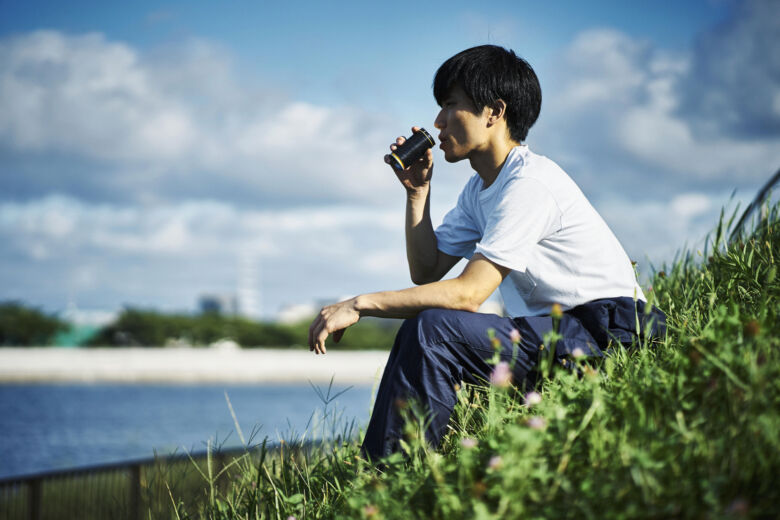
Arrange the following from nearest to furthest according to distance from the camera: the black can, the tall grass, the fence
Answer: the tall grass, the black can, the fence

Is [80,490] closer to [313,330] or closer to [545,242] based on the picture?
[313,330]

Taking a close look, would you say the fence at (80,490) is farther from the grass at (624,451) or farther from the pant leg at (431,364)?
the grass at (624,451)

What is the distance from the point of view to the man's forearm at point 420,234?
3.09 meters

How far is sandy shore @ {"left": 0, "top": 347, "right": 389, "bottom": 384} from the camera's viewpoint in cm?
4116

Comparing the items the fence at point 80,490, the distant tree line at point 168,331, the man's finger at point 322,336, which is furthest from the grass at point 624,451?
the distant tree line at point 168,331

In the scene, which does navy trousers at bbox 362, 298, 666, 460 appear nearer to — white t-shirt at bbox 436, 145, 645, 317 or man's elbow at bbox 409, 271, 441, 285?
white t-shirt at bbox 436, 145, 645, 317

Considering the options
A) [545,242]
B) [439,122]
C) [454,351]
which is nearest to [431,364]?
[454,351]

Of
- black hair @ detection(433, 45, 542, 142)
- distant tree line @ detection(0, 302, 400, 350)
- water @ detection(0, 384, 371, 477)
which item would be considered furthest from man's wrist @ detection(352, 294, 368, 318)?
distant tree line @ detection(0, 302, 400, 350)

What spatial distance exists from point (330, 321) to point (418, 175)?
107 centimetres

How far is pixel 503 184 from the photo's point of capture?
251 cm

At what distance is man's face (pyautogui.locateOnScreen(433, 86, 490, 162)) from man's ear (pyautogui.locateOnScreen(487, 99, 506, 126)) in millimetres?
20

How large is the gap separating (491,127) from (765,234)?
191 centimetres

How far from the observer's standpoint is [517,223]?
2279 mm

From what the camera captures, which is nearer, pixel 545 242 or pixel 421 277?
pixel 545 242
